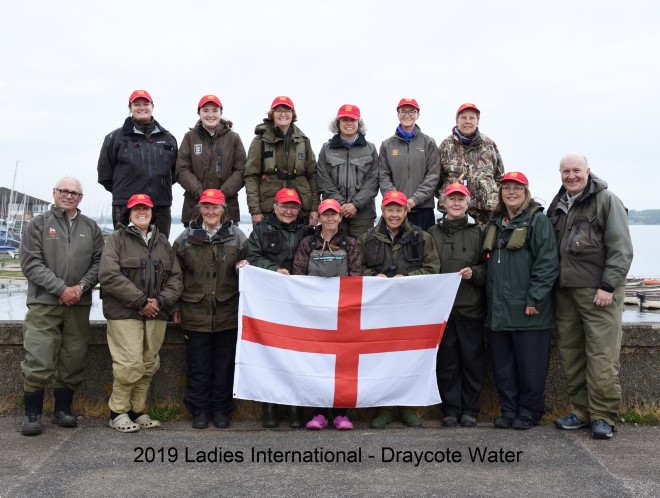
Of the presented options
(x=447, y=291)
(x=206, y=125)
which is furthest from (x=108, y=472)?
(x=206, y=125)

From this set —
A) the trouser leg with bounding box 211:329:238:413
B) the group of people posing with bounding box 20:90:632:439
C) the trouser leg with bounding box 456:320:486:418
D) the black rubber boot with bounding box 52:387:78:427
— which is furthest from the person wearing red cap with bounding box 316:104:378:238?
the black rubber boot with bounding box 52:387:78:427

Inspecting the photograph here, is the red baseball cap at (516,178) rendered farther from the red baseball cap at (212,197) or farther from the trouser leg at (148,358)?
the trouser leg at (148,358)

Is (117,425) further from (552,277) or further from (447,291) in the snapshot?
(552,277)

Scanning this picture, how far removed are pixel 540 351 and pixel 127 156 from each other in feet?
14.1

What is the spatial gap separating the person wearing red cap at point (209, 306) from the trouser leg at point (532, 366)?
250 cm

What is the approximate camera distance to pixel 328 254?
18.9 ft

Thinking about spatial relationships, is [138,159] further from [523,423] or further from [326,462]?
[523,423]

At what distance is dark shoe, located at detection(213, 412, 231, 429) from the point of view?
228 inches

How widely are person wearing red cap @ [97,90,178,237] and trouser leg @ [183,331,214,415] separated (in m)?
1.50

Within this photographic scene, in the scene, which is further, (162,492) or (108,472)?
(108,472)

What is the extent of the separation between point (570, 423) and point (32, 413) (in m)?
4.59

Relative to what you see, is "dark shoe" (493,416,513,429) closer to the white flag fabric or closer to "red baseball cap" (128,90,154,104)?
the white flag fabric

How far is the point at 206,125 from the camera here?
21.9ft

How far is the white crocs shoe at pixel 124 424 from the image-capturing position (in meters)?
5.60
